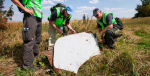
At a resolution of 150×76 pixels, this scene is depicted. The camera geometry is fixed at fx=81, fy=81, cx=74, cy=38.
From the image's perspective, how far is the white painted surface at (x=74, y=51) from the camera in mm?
1435

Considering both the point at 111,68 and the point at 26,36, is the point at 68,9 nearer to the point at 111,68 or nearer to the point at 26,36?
the point at 26,36

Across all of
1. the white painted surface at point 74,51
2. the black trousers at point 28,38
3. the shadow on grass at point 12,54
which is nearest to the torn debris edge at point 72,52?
the white painted surface at point 74,51

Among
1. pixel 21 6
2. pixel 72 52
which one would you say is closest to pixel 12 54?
pixel 21 6

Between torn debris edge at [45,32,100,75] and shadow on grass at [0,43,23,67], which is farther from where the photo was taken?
shadow on grass at [0,43,23,67]

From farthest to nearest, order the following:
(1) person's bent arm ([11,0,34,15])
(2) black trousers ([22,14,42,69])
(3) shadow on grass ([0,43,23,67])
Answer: (3) shadow on grass ([0,43,23,67]), (2) black trousers ([22,14,42,69]), (1) person's bent arm ([11,0,34,15])

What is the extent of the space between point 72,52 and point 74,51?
0.05 metres

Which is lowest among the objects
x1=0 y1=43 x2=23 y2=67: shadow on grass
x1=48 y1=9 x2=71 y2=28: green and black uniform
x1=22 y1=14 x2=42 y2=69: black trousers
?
x1=0 y1=43 x2=23 y2=67: shadow on grass

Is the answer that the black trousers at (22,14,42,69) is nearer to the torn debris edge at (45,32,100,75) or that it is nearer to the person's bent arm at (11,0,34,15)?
the person's bent arm at (11,0,34,15)

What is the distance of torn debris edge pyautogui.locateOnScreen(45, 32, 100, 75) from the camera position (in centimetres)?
142

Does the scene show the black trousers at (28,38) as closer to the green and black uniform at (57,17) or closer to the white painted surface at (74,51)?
the white painted surface at (74,51)

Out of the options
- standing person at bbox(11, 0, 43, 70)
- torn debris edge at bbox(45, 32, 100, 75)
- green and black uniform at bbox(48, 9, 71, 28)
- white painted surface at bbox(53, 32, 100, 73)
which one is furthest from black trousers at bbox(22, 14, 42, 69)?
green and black uniform at bbox(48, 9, 71, 28)

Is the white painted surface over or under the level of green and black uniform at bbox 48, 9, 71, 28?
under

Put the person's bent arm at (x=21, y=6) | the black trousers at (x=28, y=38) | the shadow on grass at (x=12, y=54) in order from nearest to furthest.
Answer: the person's bent arm at (x=21, y=6)
the black trousers at (x=28, y=38)
the shadow on grass at (x=12, y=54)

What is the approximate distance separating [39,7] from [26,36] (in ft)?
2.15
